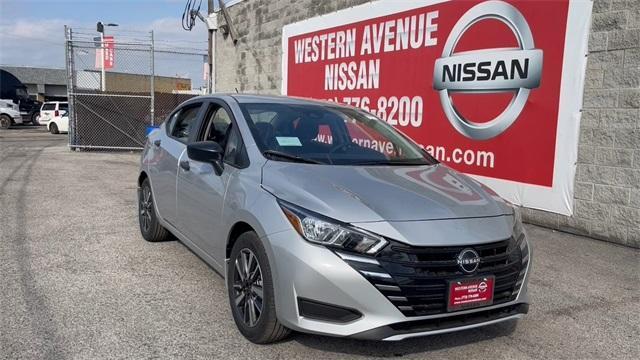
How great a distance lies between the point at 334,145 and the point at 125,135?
13.4 meters

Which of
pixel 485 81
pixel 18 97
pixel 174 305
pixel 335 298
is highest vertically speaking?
pixel 485 81

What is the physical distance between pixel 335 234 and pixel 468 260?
2.47 ft

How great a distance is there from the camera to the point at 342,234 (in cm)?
298

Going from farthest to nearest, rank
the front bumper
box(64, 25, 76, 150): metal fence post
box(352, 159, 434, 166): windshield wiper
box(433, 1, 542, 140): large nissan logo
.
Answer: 1. box(64, 25, 76, 150): metal fence post
2. box(433, 1, 542, 140): large nissan logo
3. box(352, 159, 434, 166): windshield wiper
4. the front bumper

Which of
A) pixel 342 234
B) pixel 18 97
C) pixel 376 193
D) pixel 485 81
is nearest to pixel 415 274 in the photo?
pixel 342 234

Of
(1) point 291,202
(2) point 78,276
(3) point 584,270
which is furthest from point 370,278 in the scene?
(3) point 584,270

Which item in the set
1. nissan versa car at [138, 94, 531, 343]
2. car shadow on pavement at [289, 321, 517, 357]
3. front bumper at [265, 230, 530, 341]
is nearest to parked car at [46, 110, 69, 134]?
nissan versa car at [138, 94, 531, 343]

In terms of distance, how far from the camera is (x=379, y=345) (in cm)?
347

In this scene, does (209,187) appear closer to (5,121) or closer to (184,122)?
(184,122)

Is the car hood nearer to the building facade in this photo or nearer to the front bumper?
the front bumper

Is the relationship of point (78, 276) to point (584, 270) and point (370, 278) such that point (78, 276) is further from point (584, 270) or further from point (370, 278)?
point (584, 270)

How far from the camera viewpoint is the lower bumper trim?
2922mm

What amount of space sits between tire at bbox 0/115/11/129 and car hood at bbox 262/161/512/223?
3092 centimetres

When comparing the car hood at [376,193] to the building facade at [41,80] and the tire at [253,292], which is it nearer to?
the tire at [253,292]
